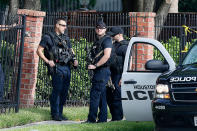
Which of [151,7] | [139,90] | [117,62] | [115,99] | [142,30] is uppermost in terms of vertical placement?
[151,7]

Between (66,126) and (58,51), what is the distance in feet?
6.08

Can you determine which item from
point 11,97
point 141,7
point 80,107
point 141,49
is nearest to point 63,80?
point 11,97

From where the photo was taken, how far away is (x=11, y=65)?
1262 cm

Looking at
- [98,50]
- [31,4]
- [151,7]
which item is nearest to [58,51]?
[98,50]

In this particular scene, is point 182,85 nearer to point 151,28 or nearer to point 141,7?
point 151,28

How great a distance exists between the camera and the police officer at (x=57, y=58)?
38.2 feet

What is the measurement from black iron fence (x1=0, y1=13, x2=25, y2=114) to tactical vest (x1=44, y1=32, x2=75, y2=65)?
33.4 inches

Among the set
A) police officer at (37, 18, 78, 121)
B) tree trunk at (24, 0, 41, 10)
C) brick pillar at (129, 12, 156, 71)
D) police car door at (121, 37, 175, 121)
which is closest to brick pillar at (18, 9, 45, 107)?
police officer at (37, 18, 78, 121)

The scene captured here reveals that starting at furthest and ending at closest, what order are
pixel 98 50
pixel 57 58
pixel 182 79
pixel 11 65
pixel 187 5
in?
pixel 187 5, pixel 11 65, pixel 57 58, pixel 98 50, pixel 182 79

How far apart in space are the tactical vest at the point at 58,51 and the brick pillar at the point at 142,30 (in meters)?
3.23

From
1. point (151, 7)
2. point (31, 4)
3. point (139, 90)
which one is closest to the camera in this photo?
point (139, 90)

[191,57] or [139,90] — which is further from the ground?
[191,57]

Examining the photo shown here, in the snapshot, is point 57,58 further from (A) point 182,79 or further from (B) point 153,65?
(A) point 182,79

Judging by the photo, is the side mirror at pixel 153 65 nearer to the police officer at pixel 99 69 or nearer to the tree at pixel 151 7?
the police officer at pixel 99 69
